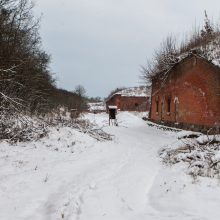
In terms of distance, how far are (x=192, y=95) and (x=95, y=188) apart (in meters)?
16.8

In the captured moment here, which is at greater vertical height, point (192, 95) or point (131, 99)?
point (131, 99)

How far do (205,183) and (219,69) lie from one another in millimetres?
13793

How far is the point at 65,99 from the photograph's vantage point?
4925 centimetres

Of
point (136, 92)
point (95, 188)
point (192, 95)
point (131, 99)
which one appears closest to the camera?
point (95, 188)

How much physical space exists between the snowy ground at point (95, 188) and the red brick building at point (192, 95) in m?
9.45

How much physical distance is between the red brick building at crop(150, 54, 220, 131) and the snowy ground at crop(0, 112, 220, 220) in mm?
9448

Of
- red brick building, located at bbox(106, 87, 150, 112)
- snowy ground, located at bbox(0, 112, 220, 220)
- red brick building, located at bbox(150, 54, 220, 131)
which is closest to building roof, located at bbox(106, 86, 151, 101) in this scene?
red brick building, located at bbox(106, 87, 150, 112)

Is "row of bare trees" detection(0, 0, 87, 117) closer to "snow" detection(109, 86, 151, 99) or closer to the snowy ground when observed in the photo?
the snowy ground

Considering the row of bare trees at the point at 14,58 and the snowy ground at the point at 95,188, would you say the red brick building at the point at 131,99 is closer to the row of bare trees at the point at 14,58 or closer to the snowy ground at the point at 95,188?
the row of bare trees at the point at 14,58

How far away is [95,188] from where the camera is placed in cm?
837

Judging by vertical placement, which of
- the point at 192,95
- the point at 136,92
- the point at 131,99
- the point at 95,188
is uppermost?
the point at 136,92

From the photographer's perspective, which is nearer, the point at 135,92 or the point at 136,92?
the point at 136,92

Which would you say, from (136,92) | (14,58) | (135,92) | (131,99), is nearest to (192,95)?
(14,58)

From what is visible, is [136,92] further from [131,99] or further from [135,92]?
[131,99]
